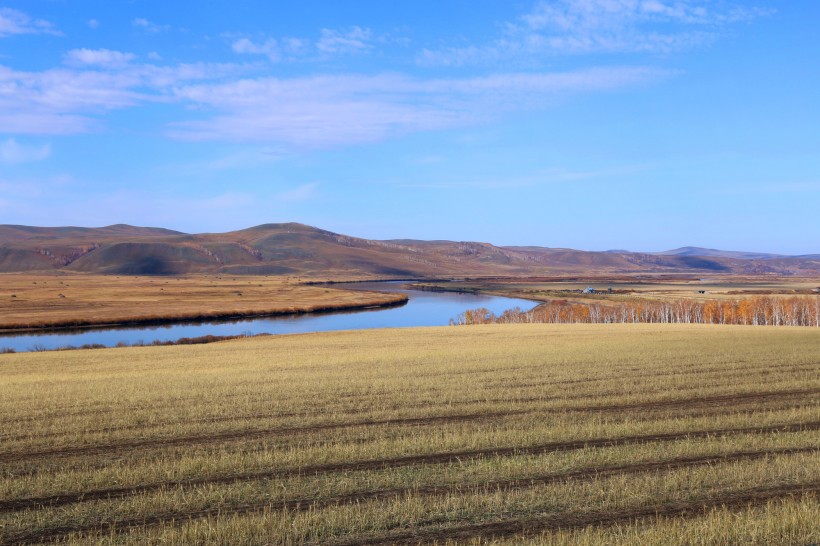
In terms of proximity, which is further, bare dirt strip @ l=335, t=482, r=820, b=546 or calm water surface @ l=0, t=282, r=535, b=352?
calm water surface @ l=0, t=282, r=535, b=352

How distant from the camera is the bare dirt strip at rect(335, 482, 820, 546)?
8.64 metres

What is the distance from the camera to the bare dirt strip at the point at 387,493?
30.0 feet

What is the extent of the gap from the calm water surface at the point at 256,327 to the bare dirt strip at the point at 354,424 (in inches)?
2031

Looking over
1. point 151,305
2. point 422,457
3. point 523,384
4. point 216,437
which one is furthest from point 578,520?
point 151,305

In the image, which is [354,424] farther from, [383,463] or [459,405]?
[383,463]

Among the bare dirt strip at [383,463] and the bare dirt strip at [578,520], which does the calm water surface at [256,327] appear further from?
the bare dirt strip at [578,520]

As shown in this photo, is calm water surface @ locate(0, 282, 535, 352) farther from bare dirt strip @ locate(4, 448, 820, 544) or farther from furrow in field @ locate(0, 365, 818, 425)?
bare dirt strip @ locate(4, 448, 820, 544)

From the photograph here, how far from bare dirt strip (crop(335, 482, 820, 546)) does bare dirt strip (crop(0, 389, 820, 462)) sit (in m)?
7.12

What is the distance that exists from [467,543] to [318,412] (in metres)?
10.0

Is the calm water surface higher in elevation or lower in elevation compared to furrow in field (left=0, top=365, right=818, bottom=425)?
lower

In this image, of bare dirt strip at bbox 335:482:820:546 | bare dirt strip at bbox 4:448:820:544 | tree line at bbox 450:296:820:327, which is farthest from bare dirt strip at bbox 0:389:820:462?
tree line at bbox 450:296:820:327

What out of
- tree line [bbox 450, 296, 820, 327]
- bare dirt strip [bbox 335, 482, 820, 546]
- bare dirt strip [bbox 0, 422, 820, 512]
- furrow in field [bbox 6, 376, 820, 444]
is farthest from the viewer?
tree line [bbox 450, 296, 820, 327]

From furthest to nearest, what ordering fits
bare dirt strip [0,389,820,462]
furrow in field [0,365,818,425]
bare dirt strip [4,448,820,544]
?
furrow in field [0,365,818,425] → bare dirt strip [0,389,820,462] → bare dirt strip [4,448,820,544]

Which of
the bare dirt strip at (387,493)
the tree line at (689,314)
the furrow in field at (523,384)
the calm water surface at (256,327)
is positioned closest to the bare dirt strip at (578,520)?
the bare dirt strip at (387,493)
